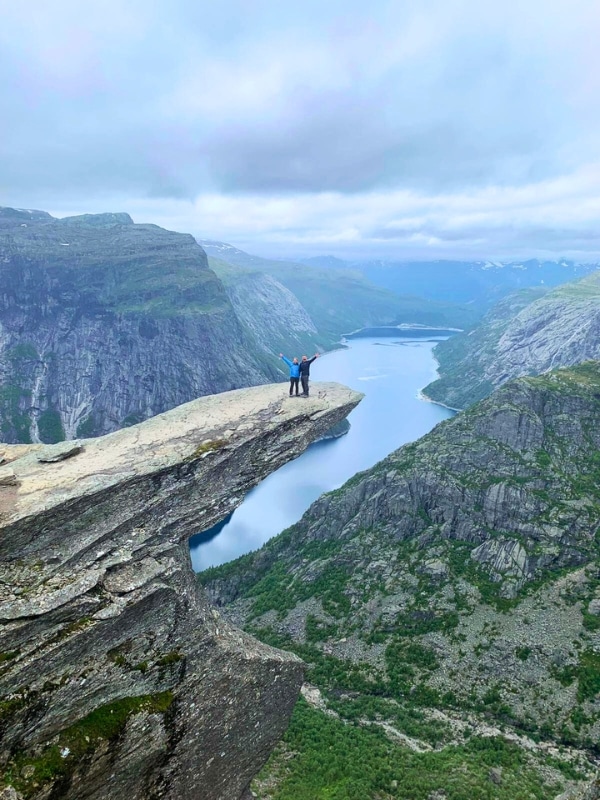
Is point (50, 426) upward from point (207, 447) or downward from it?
downward

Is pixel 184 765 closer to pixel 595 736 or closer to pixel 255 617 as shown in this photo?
pixel 595 736

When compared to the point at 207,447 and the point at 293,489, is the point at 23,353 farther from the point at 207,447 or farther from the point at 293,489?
the point at 207,447

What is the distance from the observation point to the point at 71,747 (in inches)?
693

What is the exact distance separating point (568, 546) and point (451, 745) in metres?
30.9

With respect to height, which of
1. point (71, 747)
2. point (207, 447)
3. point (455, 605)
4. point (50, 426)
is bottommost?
point (50, 426)

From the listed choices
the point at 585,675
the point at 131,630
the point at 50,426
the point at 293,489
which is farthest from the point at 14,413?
the point at 585,675

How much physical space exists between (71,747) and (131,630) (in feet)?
13.6

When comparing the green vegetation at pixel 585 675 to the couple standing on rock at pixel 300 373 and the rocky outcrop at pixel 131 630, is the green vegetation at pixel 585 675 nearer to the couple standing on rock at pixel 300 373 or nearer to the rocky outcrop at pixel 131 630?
the rocky outcrop at pixel 131 630

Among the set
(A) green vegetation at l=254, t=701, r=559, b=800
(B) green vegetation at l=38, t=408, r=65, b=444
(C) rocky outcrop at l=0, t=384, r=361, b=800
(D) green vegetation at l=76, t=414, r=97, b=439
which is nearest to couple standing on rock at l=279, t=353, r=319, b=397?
(C) rocky outcrop at l=0, t=384, r=361, b=800

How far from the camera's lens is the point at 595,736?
45.4 meters

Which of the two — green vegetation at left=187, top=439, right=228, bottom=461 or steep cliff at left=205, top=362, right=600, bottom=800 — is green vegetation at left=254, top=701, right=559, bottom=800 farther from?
green vegetation at left=187, top=439, right=228, bottom=461

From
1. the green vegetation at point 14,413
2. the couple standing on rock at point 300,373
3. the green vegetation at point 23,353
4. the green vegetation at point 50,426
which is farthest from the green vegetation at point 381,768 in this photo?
the green vegetation at point 23,353

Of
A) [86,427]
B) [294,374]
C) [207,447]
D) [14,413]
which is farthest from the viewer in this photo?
[86,427]

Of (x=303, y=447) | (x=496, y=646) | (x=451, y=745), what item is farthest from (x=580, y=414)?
(x=303, y=447)
